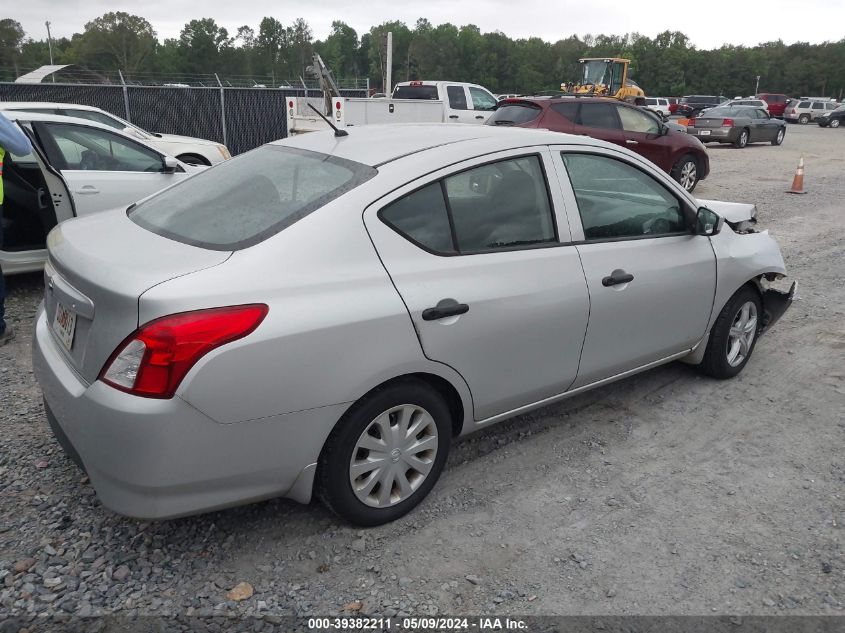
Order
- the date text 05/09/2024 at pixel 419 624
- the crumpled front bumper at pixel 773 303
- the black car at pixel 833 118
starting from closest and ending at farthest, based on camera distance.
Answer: the date text 05/09/2024 at pixel 419 624 < the crumpled front bumper at pixel 773 303 < the black car at pixel 833 118

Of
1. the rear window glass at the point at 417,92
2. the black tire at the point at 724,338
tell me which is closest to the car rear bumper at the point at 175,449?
the black tire at the point at 724,338

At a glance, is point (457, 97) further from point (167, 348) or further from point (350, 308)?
point (167, 348)

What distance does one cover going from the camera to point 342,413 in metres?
2.65

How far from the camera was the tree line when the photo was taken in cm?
8512

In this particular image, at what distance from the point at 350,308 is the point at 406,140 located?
1069 mm

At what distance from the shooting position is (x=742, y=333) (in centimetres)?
457

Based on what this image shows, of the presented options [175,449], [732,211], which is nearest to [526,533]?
[175,449]

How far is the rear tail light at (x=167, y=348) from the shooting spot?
230 centimetres

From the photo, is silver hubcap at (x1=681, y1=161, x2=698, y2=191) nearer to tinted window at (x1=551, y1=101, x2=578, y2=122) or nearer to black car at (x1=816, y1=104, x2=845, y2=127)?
tinted window at (x1=551, y1=101, x2=578, y2=122)

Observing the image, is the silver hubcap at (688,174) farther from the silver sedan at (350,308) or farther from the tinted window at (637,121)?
the silver sedan at (350,308)

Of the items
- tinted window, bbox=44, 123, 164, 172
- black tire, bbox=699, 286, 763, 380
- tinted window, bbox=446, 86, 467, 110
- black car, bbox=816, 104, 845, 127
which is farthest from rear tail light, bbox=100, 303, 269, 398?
black car, bbox=816, 104, 845, 127

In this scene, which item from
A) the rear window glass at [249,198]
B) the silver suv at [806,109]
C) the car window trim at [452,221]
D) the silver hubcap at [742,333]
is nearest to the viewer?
the rear window glass at [249,198]

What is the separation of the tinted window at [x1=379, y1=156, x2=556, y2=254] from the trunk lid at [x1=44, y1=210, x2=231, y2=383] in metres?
0.82

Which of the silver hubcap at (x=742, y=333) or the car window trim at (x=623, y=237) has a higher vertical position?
the car window trim at (x=623, y=237)
